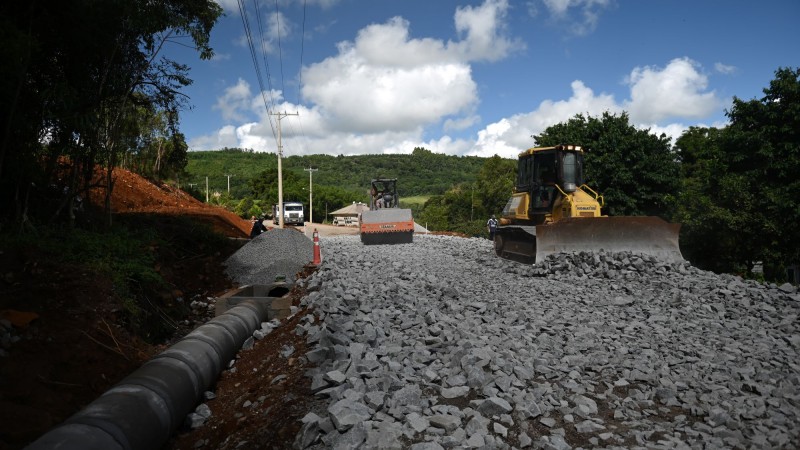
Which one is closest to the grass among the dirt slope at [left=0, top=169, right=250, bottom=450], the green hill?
the green hill

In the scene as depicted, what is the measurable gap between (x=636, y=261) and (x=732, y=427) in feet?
21.7

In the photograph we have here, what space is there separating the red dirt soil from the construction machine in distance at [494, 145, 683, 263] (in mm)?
5966

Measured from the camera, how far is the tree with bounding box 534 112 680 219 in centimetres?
2672

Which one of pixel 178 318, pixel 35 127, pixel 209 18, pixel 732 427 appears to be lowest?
pixel 178 318

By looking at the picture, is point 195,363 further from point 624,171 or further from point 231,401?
point 624,171

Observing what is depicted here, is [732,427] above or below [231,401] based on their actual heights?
above

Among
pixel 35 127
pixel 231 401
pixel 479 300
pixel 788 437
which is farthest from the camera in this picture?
pixel 35 127

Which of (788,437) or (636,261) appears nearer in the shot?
(788,437)

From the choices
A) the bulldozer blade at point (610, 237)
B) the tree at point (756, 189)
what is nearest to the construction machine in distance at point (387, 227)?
the bulldozer blade at point (610, 237)

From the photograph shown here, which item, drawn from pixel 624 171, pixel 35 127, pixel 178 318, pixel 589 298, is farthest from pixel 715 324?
pixel 624 171

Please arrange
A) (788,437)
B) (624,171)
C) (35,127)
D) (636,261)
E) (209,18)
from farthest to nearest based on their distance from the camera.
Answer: (624,171) < (209,18) < (636,261) < (35,127) < (788,437)

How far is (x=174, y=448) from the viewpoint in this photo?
13.6 ft

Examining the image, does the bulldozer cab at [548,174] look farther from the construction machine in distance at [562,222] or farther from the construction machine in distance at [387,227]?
the construction machine in distance at [387,227]

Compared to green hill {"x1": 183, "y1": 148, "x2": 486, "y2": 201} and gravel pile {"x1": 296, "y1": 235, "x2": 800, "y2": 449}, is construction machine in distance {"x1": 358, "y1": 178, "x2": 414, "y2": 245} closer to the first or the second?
gravel pile {"x1": 296, "y1": 235, "x2": 800, "y2": 449}
